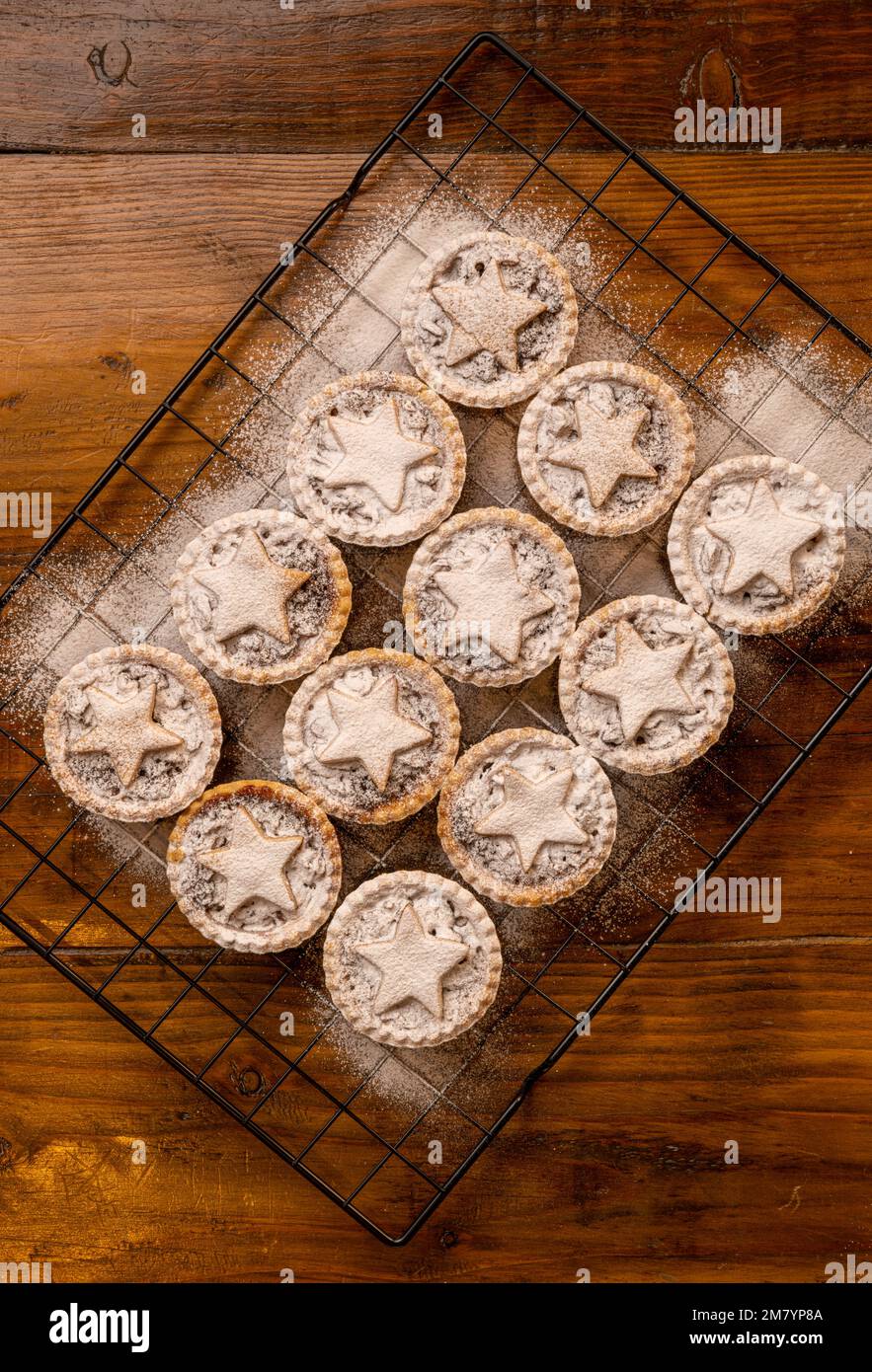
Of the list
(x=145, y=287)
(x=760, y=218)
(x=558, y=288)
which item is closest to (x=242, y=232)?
(x=145, y=287)

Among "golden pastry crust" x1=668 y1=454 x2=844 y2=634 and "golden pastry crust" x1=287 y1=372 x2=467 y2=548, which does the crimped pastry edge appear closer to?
"golden pastry crust" x1=668 y1=454 x2=844 y2=634

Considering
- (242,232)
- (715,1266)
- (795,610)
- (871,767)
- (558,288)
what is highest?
(242,232)

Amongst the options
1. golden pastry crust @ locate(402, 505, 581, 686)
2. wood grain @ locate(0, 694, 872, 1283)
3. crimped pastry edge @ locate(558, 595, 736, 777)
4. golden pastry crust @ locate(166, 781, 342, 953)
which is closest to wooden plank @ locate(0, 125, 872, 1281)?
wood grain @ locate(0, 694, 872, 1283)

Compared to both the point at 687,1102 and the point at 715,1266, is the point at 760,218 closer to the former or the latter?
the point at 687,1102

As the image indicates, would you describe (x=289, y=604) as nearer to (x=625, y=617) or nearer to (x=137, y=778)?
(x=137, y=778)

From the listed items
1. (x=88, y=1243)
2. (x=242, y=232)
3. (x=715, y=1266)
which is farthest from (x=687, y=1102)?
(x=242, y=232)

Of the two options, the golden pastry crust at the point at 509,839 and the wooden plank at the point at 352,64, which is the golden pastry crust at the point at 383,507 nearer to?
the golden pastry crust at the point at 509,839

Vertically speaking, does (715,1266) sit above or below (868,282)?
below

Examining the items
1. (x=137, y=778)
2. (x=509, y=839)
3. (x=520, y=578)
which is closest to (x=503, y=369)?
(x=520, y=578)
